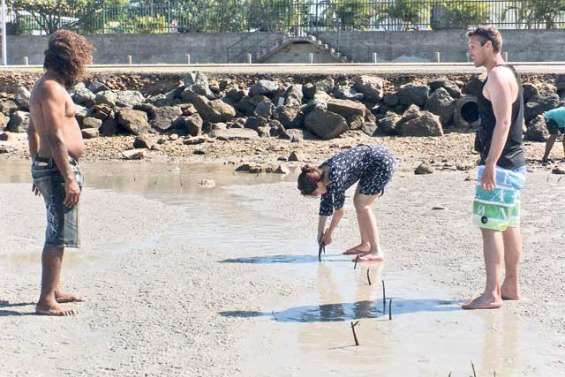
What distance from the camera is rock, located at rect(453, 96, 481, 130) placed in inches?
909

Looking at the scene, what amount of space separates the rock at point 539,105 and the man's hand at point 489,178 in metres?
15.9

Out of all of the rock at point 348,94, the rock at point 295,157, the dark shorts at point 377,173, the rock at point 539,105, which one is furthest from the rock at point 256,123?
the dark shorts at point 377,173

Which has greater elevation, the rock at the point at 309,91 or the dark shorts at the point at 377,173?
the dark shorts at the point at 377,173

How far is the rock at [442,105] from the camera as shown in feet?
76.7

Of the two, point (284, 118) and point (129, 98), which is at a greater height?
point (129, 98)

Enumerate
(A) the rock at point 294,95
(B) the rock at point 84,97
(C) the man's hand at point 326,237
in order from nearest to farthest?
(C) the man's hand at point 326,237 → (A) the rock at point 294,95 → (B) the rock at point 84,97

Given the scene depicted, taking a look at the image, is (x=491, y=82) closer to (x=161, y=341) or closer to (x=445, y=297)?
(x=445, y=297)

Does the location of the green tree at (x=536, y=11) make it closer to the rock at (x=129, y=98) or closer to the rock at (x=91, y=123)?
the rock at (x=129, y=98)

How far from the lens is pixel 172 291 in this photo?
8367 millimetres

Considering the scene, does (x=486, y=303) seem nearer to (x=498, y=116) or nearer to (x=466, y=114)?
(x=498, y=116)

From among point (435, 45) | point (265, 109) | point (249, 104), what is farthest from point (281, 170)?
point (435, 45)

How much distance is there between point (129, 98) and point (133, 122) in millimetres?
2988

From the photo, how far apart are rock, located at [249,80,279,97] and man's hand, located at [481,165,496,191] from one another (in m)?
18.4

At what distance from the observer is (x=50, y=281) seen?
740cm
